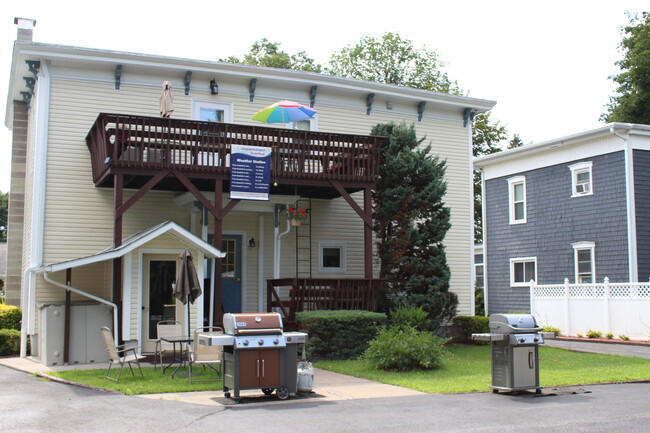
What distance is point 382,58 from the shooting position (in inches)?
1661

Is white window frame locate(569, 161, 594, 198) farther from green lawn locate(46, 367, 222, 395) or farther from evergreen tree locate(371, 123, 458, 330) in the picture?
green lawn locate(46, 367, 222, 395)

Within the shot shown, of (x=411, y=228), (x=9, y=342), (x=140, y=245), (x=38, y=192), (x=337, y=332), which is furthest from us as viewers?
(x=411, y=228)

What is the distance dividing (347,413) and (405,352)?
14.1 ft

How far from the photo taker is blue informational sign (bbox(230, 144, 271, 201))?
625 inches

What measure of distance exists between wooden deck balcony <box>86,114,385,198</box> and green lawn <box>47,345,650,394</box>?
4392 mm

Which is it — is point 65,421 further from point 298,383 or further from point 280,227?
point 280,227

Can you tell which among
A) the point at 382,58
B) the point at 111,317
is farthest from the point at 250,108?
the point at 382,58

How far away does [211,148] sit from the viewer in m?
16.0

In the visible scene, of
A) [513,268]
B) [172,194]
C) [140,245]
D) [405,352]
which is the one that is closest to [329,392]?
[405,352]

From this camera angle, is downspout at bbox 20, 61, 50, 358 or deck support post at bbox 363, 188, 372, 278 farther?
deck support post at bbox 363, 188, 372, 278

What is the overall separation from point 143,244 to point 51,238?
3.15 m

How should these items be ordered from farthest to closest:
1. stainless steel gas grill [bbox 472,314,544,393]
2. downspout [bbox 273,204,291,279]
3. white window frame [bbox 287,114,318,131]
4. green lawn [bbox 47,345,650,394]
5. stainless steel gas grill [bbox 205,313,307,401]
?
white window frame [bbox 287,114,318,131] → downspout [bbox 273,204,291,279] → green lawn [bbox 47,345,650,394] → stainless steel gas grill [bbox 472,314,544,393] → stainless steel gas grill [bbox 205,313,307,401]

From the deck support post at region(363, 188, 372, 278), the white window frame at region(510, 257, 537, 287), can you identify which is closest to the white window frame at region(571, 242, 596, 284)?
the white window frame at region(510, 257, 537, 287)

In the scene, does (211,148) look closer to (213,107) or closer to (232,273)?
(213,107)
